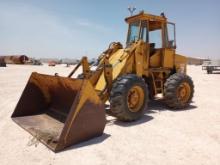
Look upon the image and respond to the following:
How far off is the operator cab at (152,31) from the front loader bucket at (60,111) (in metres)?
2.81

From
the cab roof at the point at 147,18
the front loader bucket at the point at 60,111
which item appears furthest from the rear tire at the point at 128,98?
the cab roof at the point at 147,18

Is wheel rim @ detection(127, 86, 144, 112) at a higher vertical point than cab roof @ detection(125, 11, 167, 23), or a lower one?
lower

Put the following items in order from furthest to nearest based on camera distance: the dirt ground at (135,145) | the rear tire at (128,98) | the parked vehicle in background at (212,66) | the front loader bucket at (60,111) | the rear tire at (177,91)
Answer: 1. the parked vehicle in background at (212,66)
2. the rear tire at (177,91)
3. the rear tire at (128,98)
4. the front loader bucket at (60,111)
5. the dirt ground at (135,145)

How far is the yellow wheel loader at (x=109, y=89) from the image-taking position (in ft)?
13.7

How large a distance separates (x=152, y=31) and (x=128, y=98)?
298 cm

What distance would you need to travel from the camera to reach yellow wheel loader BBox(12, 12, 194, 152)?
4.18 metres

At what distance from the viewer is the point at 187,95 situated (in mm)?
7523

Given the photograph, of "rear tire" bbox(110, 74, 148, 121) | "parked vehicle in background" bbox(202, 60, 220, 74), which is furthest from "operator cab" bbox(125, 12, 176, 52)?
"parked vehicle in background" bbox(202, 60, 220, 74)

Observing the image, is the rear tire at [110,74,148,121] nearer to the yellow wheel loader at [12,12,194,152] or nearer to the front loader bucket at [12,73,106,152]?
the yellow wheel loader at [12,12,194,152]

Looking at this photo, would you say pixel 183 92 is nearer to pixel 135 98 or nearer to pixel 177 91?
pixel 177 91

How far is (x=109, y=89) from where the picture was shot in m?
5.76

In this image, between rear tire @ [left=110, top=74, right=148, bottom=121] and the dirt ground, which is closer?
the dirt ground

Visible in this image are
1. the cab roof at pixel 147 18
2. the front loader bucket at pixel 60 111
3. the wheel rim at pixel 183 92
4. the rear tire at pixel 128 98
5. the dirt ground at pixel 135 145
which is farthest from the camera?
→ the wheel rim at pixel 183 92

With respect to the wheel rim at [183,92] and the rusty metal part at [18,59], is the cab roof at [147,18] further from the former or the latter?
the rusty metal part at [18,59]
